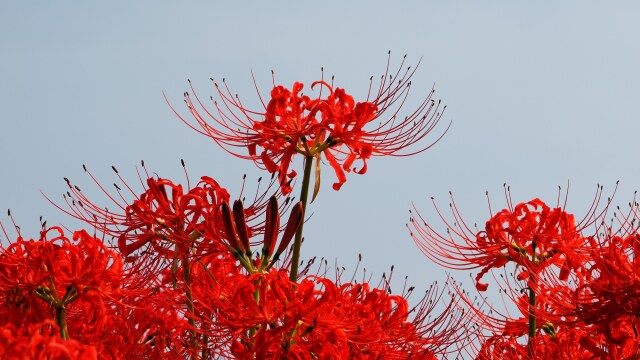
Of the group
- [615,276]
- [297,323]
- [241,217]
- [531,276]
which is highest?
[531,276]

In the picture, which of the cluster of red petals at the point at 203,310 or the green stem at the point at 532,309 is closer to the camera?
the cluster of red petals at the point at 203,310

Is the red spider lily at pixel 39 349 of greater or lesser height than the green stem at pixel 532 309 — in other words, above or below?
below

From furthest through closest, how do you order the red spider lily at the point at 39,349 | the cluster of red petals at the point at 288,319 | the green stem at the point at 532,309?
the green stem at the point at 532,309 < the cluster of red petals at the point at 288,319 < the red spider lily at the point at 39,349

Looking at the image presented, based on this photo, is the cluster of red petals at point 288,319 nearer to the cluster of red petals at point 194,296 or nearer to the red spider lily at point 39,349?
the cluster of red petals at point 194,296

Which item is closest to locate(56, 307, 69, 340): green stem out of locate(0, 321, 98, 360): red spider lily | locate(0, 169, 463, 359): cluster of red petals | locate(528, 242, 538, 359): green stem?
locate(0, 169, 463, 359): cluster of red petals

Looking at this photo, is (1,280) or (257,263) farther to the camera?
(1,280)

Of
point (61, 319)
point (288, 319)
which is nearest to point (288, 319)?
point (288, 319)

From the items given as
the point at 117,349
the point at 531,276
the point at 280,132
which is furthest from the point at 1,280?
the point at 531,276

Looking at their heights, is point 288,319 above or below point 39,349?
above

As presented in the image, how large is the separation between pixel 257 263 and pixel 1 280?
137 cm

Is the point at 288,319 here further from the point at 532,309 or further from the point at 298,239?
the point at 532,309

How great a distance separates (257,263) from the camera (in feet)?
17.0

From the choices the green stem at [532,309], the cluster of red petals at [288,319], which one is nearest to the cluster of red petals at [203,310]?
the cluster of red petals at [288,319]

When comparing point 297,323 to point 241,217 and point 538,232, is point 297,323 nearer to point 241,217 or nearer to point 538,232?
point 241,217
